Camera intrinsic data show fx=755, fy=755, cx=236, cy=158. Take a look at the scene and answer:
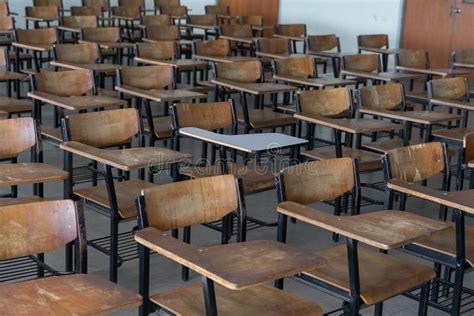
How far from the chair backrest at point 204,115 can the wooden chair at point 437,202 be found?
123 cm

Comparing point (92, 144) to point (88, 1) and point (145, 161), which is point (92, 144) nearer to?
point (145, 161)

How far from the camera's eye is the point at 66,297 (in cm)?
202

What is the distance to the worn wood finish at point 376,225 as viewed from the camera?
239 cm

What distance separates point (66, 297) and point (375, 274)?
3.88ft

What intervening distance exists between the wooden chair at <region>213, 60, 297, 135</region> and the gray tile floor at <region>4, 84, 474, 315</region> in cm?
49

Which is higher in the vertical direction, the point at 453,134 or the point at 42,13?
the point at 42,13

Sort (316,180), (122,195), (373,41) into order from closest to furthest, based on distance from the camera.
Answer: (316,180) < (122,195) < (373,41)

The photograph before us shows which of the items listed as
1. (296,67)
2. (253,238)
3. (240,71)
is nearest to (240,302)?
(253,238)

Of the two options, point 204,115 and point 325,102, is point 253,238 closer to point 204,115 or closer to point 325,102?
point 204,115

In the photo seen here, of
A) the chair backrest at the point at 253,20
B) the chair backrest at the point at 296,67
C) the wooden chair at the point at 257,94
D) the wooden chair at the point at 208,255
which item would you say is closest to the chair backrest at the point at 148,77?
the wooden chair at the point at 257,94

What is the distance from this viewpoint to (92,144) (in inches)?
142

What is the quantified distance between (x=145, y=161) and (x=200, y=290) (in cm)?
87

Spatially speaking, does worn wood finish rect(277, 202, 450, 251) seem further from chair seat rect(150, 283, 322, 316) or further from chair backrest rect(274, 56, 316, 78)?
chair backrest rect(274, 56, 316, 78)

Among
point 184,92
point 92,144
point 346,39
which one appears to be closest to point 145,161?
point 92,144
